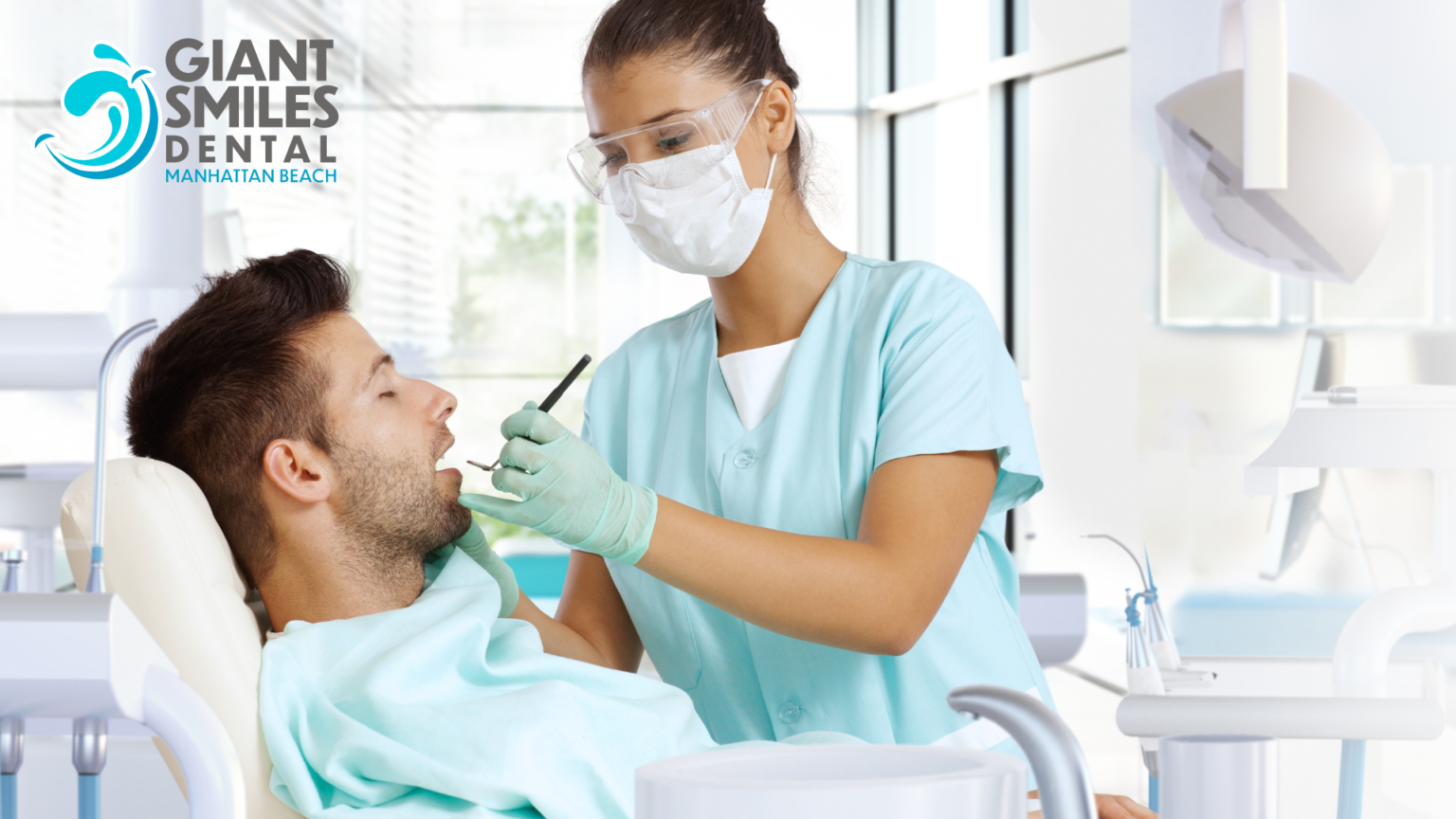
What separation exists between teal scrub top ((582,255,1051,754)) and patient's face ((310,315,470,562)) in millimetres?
221

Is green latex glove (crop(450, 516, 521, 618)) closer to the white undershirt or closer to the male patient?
the male patient

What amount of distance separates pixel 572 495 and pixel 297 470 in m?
0.39

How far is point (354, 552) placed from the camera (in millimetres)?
1287

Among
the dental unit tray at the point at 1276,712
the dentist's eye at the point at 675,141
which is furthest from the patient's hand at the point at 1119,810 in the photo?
the dentist's eye at the point at 675,141

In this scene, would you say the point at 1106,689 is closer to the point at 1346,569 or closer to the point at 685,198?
the point at 1346,569

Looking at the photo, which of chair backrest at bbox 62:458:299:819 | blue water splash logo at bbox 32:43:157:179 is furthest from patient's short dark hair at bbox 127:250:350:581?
blue water splash logo at bbox 32:43:157:179

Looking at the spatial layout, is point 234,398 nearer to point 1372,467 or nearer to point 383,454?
point 383,454

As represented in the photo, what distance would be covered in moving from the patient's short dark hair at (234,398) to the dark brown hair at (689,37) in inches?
17.3

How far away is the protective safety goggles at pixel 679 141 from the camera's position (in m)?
1.27

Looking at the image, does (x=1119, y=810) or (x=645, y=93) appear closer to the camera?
(x=1119, y=810)

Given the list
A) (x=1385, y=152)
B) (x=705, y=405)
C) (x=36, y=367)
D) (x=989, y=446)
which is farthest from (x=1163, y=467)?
(x=36, y=367)

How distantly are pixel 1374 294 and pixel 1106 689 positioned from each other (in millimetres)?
2832

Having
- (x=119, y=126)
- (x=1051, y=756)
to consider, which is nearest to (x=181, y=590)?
(x=1051, y=756)

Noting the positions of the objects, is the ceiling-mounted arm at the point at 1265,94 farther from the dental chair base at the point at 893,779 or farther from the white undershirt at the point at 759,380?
the dental chair base at the point at 893,779
